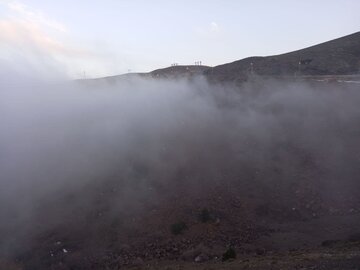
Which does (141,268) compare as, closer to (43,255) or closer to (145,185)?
(43,255)

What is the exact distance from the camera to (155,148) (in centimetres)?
2167

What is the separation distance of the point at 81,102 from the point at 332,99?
15160 mm

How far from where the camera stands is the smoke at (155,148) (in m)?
17.6

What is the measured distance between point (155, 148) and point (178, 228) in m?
6.77

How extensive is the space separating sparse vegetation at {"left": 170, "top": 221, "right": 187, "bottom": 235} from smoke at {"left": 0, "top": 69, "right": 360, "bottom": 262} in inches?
74.5

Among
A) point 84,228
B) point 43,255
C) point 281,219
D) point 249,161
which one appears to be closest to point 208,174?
point 249,161

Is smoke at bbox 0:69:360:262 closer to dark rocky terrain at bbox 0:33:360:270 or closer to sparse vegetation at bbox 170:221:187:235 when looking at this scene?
dark rocky terrain at bbox 0:33:360:270

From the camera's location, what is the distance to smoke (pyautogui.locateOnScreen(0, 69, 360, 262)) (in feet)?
57.8

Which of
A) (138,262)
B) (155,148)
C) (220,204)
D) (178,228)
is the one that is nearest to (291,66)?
(155,148)

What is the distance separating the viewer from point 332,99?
1069 inches

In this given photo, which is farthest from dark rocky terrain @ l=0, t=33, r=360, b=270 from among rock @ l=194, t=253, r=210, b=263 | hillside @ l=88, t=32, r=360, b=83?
hillside @ l=88, t=32, r=360, b=83

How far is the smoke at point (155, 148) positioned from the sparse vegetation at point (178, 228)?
74.5 inches

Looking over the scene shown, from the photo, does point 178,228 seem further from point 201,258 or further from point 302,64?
point 302,64

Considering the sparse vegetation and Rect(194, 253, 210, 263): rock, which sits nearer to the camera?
Rect(194, 253, 210, 263): rock
